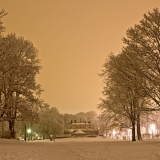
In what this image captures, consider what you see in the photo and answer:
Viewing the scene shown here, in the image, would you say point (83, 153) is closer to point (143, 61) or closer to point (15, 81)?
point (143, 61)

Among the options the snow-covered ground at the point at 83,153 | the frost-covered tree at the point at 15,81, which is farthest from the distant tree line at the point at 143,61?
the frost-covered tree at the point at 15,81

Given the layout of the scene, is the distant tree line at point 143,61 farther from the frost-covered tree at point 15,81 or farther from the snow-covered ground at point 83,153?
the frost-covered tree at point 15,81

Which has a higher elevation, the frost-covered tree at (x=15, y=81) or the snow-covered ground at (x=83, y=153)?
the frost-covered tree at (x=15, y=81)

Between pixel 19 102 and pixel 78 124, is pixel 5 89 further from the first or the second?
pixel 78 124

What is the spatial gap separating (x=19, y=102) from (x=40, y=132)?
51.8 metres

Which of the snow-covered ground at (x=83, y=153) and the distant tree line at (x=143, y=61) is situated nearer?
the snow-covered ground at (x=83, y=153)

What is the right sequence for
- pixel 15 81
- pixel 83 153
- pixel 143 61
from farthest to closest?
pixel 15 81
pixel 143 61
pixel 83 153

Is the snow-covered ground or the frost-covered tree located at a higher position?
the frost-covered tree

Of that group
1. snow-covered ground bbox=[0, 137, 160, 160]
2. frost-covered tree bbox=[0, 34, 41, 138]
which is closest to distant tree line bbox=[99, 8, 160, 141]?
snow-covered ground bbox=[0, 137, 160, 160]

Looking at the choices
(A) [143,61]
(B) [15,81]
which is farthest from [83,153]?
(B) [15,81]

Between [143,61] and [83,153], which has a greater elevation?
[143,61]

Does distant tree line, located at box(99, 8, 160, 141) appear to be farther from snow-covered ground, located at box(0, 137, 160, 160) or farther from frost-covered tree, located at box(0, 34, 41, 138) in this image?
frost-covered tree, located at box(0, 34, 41, 138)

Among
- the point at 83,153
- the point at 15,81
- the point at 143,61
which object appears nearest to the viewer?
the point at 83,153

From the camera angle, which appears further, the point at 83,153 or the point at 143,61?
the point at 143,61
